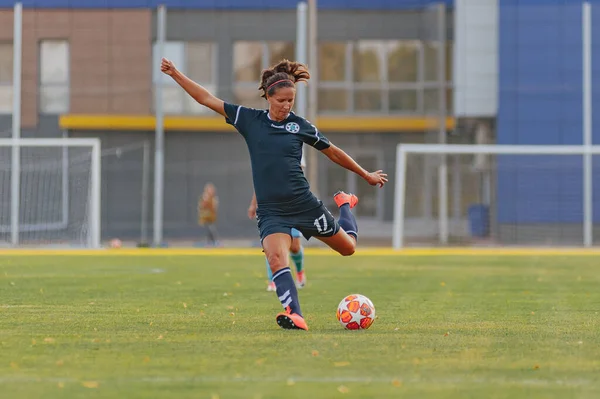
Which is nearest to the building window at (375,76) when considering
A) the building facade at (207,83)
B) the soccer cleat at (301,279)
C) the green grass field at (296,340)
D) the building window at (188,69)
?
the building facade at (207,83)

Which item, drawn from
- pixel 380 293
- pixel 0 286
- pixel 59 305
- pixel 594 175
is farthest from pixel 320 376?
pixel 594 175

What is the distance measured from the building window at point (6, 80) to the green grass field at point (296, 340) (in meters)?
21.8

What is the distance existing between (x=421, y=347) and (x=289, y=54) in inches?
1210

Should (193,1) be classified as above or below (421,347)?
above

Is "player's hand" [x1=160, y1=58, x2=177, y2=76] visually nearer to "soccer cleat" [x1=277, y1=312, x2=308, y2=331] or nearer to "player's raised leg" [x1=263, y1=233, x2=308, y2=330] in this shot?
"player's raised leg" [x1=263, y1=233, x2=308, y2=330]

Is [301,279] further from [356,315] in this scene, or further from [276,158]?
[356,315]

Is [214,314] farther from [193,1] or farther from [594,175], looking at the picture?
[193,1]

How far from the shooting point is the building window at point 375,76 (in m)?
37.7

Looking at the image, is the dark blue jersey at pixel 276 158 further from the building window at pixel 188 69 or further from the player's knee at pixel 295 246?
the building window at pixel 188 69

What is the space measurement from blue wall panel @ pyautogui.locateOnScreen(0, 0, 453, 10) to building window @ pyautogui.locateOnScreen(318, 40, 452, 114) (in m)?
1.18

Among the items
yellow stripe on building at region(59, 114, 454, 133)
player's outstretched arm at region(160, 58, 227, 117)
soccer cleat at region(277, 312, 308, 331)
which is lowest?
soccer cleat at region(277, 312, 308, 331)

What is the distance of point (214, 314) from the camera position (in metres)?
10.5

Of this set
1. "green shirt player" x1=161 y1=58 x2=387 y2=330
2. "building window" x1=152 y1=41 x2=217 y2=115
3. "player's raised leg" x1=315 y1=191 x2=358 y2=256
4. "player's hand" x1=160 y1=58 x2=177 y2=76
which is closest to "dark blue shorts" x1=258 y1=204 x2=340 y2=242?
"green shirt player" x1=161 y1=58 x2=387 y2=330

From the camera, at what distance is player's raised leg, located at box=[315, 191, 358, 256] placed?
32.1 ft
